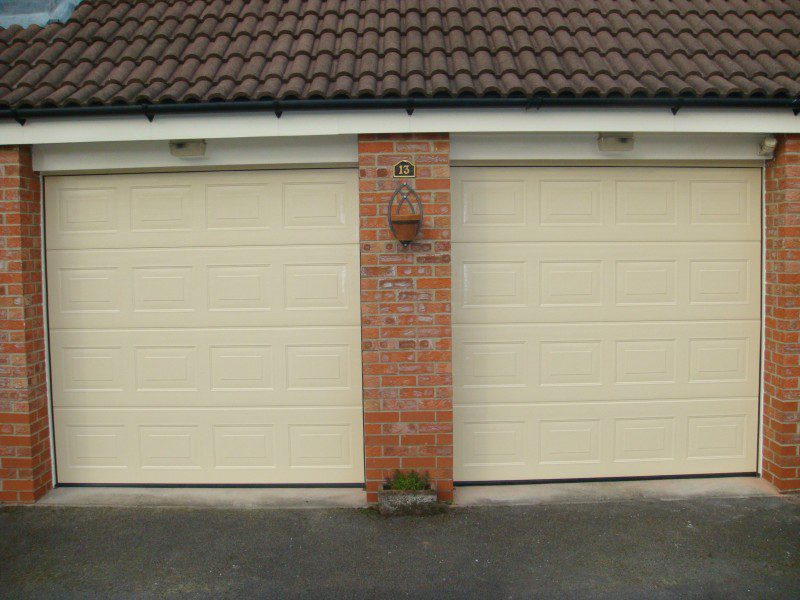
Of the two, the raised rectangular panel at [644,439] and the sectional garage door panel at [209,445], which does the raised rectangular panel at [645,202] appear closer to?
the raised rectangular panel at [644,439]

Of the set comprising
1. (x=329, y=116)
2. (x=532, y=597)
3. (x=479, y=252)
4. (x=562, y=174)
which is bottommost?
(x=532, y=597)

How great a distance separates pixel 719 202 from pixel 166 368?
4.66 metres

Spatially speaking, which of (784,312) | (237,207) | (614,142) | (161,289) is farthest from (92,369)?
(784,312)

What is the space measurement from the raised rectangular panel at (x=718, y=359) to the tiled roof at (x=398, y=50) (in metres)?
1.92

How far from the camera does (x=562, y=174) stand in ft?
15.8

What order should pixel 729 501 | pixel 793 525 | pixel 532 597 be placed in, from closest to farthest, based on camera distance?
pixel 532 597
pixel 793 525
pixel 729 501

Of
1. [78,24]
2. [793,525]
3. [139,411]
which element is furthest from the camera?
[78,24]

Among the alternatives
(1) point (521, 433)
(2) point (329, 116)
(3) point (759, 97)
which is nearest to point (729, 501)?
(1) point (521, 433)

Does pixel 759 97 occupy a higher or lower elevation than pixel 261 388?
higher

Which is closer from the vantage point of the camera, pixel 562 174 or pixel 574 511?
pixel 574 511

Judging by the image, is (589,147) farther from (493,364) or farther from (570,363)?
(493,364)

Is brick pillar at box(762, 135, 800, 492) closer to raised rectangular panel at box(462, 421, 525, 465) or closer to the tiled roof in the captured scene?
the tiled roof

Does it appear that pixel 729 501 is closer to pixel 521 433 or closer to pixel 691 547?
pixel 691 547

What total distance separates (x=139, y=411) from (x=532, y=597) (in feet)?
10.9
